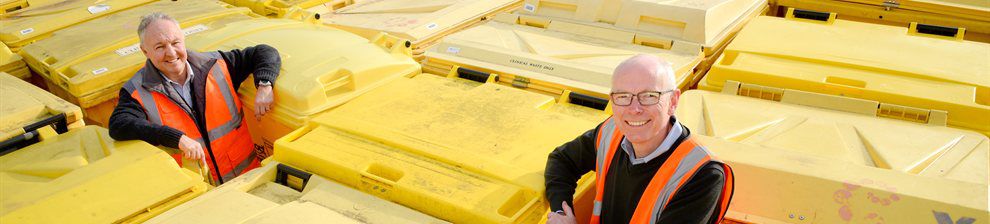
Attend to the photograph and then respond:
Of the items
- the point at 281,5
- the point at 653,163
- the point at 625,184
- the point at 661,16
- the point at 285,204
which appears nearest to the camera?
the point at 653,163

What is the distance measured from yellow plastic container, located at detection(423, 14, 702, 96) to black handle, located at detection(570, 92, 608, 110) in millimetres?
45

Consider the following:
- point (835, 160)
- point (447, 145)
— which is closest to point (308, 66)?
point (447, 145)

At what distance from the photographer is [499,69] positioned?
13.8 feet

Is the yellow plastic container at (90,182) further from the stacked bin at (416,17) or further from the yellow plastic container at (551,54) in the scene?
the stacked bin at (416,17)

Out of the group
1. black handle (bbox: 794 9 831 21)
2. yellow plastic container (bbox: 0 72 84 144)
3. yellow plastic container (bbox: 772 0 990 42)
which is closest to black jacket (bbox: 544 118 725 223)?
yellow plastic container (bbox: 0 72 84 144)

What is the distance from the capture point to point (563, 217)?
2648 millimetres

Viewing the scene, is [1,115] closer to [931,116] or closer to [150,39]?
[150,39]

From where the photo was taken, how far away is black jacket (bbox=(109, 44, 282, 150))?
3.28m

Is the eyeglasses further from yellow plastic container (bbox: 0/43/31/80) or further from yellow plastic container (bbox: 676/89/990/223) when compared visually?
yellow plastic container (bbox: 0/43/31/80)

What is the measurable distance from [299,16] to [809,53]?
3452 mm

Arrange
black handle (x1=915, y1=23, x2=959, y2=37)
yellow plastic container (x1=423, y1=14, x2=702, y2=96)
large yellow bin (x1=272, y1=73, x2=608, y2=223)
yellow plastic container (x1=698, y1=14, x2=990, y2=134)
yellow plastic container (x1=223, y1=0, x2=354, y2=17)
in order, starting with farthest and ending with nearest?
yellow plastic container (x1=223, y1=0, x2=354, y2=17)
black handle (x1=915, y1=23, x2=959, y2=37)
yellow plastic container (x1=423, y1=14, x2=702, y2=96)
yellow plastic container (x1=698, y1=14, x2=990, y2=134)
large yellow bin (x1=272, y1=73, x2=608, y2=223)

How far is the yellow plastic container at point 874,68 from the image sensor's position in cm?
353

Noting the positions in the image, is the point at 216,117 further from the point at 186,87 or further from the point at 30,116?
the point at 30,116

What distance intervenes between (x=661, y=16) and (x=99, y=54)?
3.39 m
